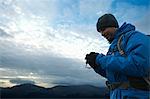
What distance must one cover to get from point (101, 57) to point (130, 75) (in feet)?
2.32

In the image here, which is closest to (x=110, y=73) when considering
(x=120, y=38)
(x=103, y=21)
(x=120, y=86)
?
(x=120, y=86)

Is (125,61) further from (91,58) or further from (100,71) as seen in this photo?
(100,71)

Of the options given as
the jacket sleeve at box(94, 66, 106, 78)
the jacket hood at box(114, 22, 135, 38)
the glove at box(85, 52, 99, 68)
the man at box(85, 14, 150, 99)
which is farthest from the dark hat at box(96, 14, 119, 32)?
the jacket sleeve at box(94, 66, 106, 78)

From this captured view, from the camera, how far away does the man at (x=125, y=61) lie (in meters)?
6.04

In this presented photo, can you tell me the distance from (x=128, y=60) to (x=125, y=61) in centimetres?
6

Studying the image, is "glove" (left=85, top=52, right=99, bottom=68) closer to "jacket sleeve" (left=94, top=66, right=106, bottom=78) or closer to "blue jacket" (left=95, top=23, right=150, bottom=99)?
"blue jacket" (left=95, top=23, right=150, bottom=99)

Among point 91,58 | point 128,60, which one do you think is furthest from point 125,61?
point 91,58

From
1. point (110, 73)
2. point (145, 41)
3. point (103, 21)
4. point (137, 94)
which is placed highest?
point (103, 21)

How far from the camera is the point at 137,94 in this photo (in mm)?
6234

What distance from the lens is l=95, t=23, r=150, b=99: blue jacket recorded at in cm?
602

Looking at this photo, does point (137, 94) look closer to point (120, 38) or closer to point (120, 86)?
point (120, 86)

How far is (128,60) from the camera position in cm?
607

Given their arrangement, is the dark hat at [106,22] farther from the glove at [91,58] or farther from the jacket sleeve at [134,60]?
the jacket sleeve at [134,60]

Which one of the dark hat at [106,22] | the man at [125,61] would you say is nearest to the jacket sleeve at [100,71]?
the man at [125,61]
